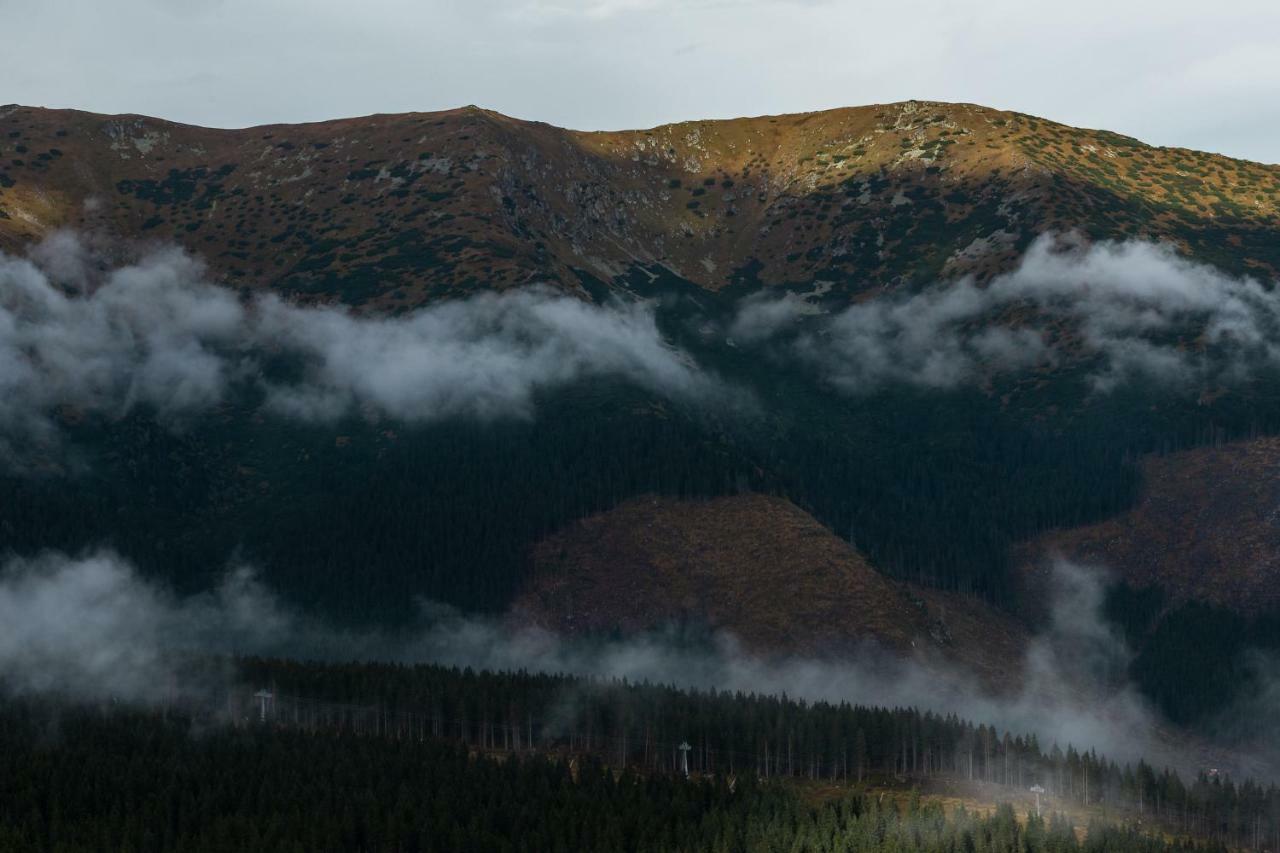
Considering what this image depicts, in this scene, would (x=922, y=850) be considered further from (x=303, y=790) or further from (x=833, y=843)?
(x=303, y=790)

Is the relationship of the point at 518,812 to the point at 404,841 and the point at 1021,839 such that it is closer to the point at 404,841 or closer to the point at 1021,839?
the point at 404,841

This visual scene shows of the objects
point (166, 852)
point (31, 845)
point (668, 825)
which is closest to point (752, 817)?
point (668, 825)

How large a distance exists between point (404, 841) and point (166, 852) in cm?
2473

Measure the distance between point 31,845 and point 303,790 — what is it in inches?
1209

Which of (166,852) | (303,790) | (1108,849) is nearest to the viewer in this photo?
(166,852)

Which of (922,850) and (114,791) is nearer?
(922,850)

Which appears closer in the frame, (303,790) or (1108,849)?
(1108,849)

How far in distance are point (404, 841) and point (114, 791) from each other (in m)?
36.6

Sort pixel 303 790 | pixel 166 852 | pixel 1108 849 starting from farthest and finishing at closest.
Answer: pixel 303 790
pixel 1108 849
pixel 166 852

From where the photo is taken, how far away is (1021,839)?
18888 cm

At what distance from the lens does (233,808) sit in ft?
637

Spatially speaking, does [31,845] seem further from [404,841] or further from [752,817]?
[752,817]

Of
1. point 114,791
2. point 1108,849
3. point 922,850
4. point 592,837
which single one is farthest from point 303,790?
point 1108,849

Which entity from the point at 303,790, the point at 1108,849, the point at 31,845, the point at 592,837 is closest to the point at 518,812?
the point at 592,837
